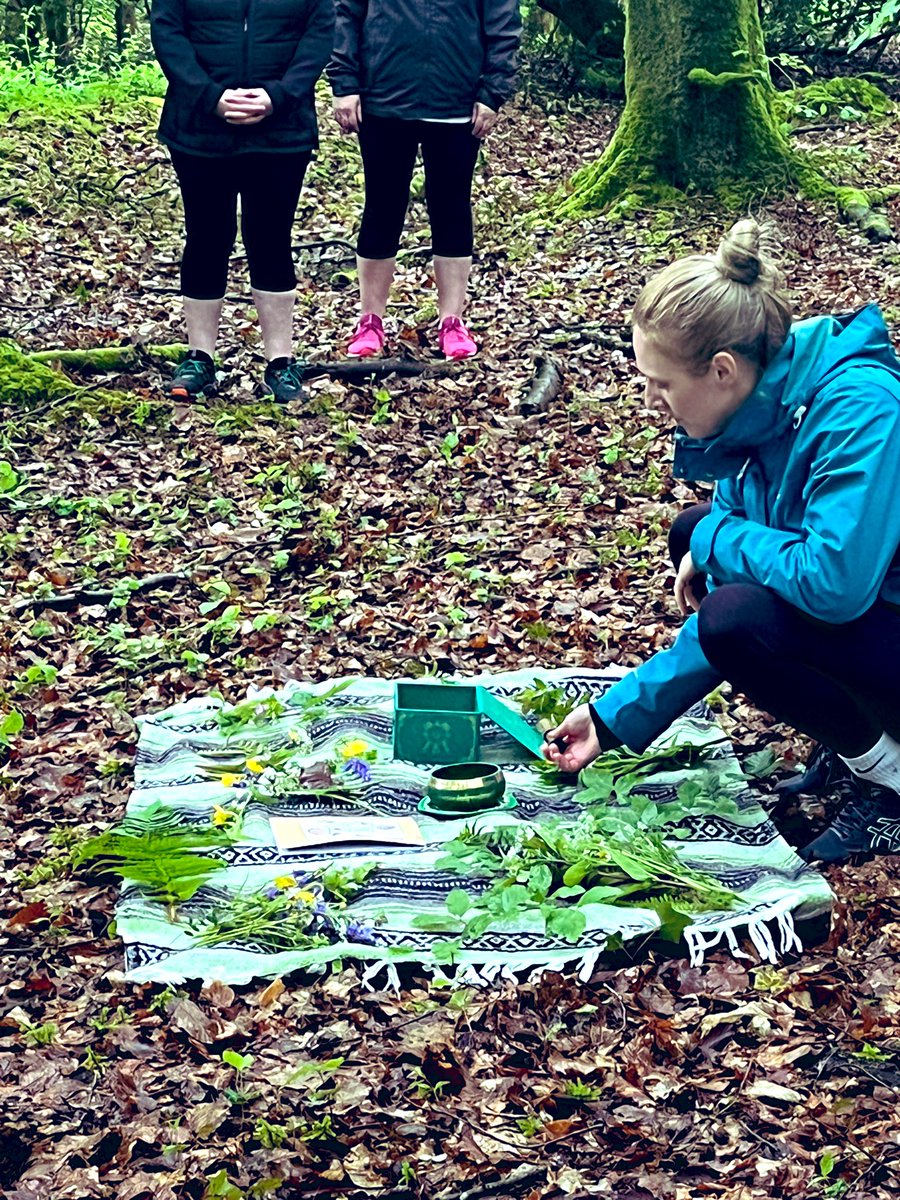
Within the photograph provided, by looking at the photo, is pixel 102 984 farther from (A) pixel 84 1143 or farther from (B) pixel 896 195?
(B) pixel 896 195

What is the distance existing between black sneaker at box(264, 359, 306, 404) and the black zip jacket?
113 centimetres

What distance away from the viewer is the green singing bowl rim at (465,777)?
359 cm

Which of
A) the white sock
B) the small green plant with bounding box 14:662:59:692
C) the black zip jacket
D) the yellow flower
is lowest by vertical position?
the small green plant with bounding box 14:662:59:692

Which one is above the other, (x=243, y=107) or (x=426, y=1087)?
(x=243, y=107)

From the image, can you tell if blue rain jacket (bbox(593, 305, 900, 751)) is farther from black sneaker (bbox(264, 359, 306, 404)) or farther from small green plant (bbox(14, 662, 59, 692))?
black sneaker (bbox(264, 359, 306, 404))

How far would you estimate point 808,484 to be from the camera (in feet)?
10.1

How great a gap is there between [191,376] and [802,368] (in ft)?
12.4

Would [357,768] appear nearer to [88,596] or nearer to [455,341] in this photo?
[88,596]

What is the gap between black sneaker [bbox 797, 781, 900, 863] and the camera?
3393 mm

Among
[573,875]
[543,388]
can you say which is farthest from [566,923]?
[543,388]

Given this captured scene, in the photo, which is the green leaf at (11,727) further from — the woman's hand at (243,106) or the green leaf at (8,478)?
the woman's hand at (243,106)

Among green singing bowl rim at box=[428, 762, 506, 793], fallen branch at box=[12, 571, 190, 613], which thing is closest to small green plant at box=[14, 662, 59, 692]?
fallen branch at box=[12, 571, 190, 613]

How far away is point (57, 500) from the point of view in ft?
18.6

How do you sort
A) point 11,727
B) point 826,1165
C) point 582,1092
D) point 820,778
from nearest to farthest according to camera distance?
1. point 826,1165
2. point 582,1092
3. point 820,778
4. point 11,727
